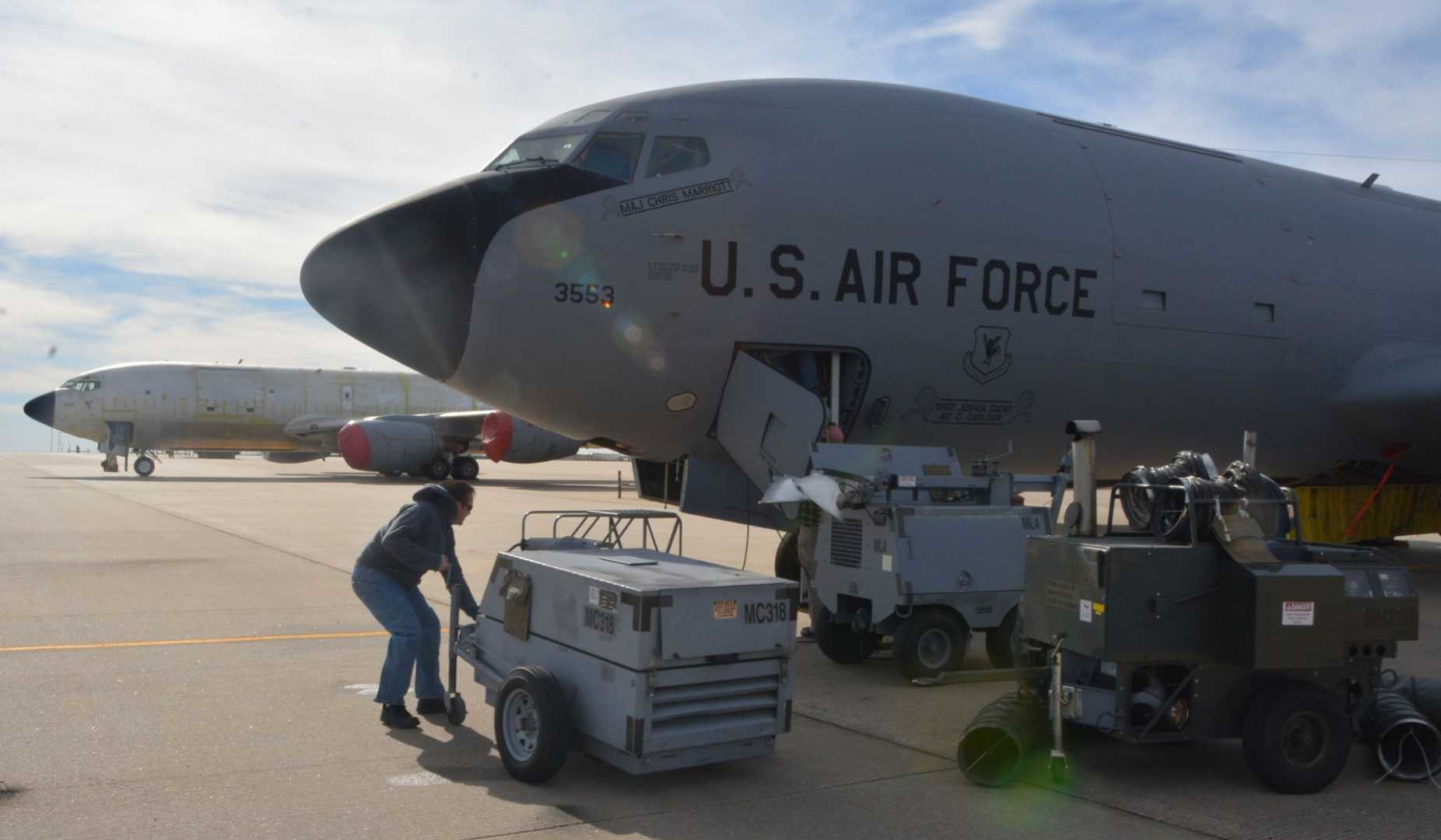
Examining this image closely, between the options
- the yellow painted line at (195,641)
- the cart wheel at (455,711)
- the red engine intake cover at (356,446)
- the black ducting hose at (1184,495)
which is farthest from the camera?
the red engine intake cover at (356,446)

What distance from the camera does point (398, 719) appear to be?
6312mm

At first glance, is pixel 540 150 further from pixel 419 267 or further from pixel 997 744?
pixel 997 744

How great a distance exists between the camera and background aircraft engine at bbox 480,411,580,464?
30203 mm

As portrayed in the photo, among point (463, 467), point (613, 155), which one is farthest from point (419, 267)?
point (463, 467)

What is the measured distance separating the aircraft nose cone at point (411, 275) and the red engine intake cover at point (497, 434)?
69.6 ft

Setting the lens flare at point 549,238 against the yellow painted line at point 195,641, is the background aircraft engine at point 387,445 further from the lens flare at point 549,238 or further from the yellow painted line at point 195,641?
the lens flare at point 549,238

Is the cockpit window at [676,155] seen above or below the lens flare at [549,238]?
above

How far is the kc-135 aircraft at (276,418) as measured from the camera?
33656 mm

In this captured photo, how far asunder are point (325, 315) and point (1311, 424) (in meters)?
10.2

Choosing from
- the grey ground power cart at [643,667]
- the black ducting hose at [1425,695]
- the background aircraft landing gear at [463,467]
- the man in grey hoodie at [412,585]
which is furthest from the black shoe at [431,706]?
the background aircraft landing gear at [463,467]

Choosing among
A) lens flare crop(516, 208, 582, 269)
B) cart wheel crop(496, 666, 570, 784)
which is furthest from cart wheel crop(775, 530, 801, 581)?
cart wheel crop(496, 666, 570, 784)

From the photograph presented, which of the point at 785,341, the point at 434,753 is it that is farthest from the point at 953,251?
the point at 434,753

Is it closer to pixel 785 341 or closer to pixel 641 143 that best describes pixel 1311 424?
pixel 785 341

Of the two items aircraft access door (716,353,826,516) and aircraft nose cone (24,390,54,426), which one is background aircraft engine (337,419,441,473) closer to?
aircraft nose cone (24,390,54,426)
